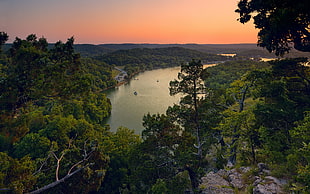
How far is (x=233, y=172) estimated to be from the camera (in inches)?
408

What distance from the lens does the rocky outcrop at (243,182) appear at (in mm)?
7376

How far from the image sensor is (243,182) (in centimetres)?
916

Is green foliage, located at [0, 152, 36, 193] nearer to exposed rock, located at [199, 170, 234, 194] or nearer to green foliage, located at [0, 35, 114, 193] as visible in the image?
green foliage, located at [0, 35, 114, 193]

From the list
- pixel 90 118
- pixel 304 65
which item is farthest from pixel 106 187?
pixel 90 118

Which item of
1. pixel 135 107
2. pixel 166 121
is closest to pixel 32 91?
pixel 166 121

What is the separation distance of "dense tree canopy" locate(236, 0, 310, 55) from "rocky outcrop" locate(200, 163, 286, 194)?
607cm

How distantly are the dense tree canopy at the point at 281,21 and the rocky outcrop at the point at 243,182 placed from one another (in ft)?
19.9

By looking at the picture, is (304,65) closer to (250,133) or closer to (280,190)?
(250,133)

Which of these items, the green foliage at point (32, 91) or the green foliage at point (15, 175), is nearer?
the green foliage at point (15, 175)

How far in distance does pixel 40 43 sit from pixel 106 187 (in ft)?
39.7

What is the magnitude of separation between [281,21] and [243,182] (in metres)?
7.75

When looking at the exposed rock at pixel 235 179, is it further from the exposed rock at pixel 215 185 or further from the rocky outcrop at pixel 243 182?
the exposed rock at pixel 215 185

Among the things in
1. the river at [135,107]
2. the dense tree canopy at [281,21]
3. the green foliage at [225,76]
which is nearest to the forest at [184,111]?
the dense tree canopy at [281,21]

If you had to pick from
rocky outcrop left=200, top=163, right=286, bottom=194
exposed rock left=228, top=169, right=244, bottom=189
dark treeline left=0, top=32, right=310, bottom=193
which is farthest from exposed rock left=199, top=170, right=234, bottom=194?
dark treeline left=0, top=32, right=310, bottom=193
